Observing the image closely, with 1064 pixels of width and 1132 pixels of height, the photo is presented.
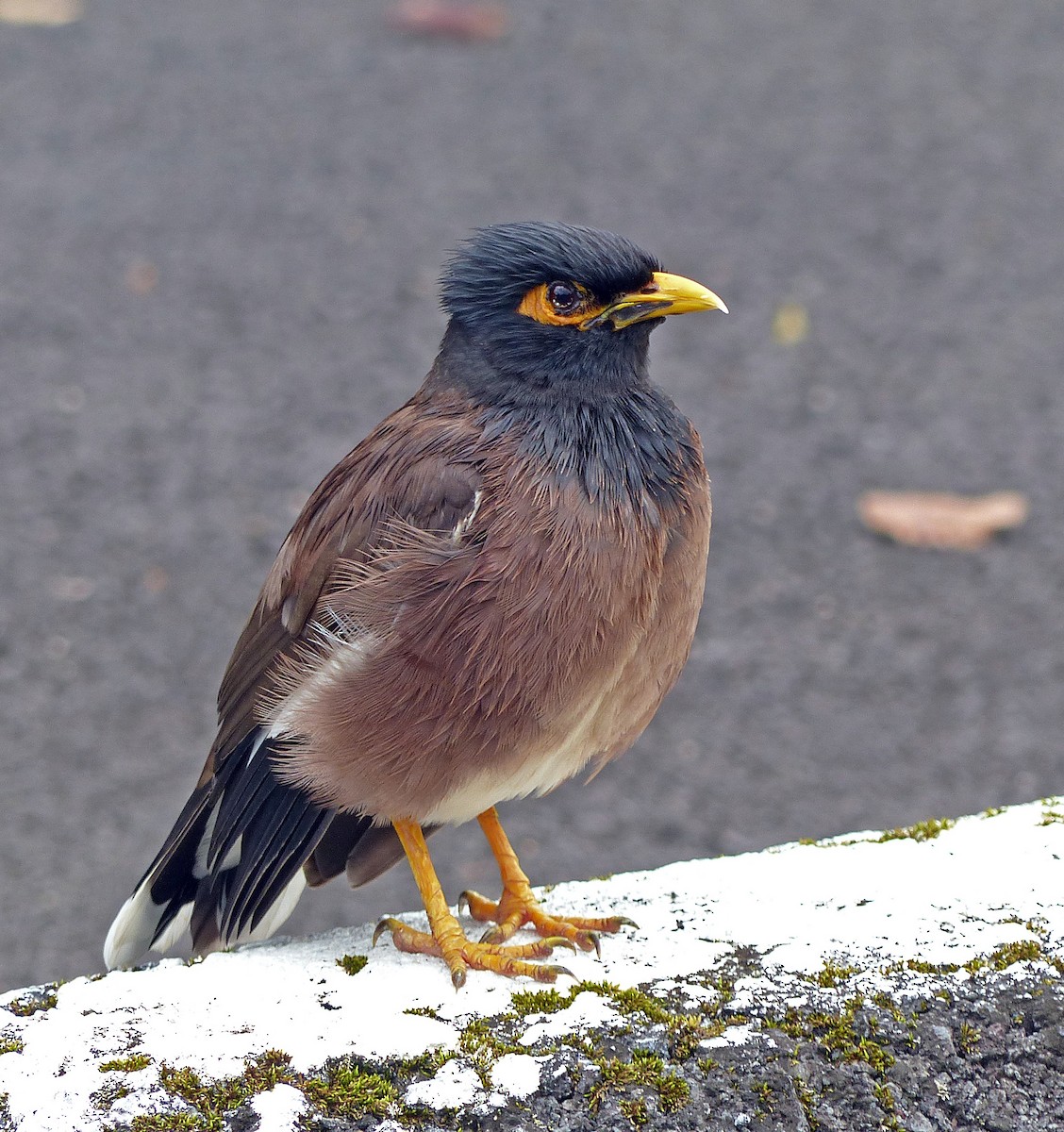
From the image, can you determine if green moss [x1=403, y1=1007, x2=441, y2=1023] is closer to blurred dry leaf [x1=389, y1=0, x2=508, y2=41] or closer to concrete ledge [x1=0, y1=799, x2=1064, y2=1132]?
concrete ledge [x1=0, y1=799, x2=1064, y2=1132]

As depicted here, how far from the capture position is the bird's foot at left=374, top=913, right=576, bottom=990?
309cm

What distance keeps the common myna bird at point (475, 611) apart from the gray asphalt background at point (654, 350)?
223 cm

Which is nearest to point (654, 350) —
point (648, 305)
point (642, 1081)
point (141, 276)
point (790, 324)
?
point (790, 324)

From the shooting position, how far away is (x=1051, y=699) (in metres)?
6.60

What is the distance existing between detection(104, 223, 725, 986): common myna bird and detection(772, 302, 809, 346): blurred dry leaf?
5576 mm

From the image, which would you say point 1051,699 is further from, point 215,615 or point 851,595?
point 215,615

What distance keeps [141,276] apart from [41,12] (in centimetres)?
429

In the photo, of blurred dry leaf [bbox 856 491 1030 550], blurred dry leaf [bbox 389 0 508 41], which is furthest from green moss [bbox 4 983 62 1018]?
blurred dry leaf [bbox 389 0 508 41]

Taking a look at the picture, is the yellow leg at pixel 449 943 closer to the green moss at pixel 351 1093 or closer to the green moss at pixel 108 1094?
the green moss at pixel 351 1093

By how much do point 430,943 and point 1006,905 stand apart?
1.22m

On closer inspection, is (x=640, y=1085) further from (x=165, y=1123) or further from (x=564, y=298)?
(x=564, y=298)

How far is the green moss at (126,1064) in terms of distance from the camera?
105 inches

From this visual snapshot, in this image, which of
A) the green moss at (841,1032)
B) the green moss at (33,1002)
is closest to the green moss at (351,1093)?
the green moss at (33,1002)

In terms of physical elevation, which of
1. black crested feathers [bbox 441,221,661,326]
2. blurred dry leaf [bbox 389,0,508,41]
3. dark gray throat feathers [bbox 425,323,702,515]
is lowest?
dark gray throat feathers [bbox 425,323,702,515]
